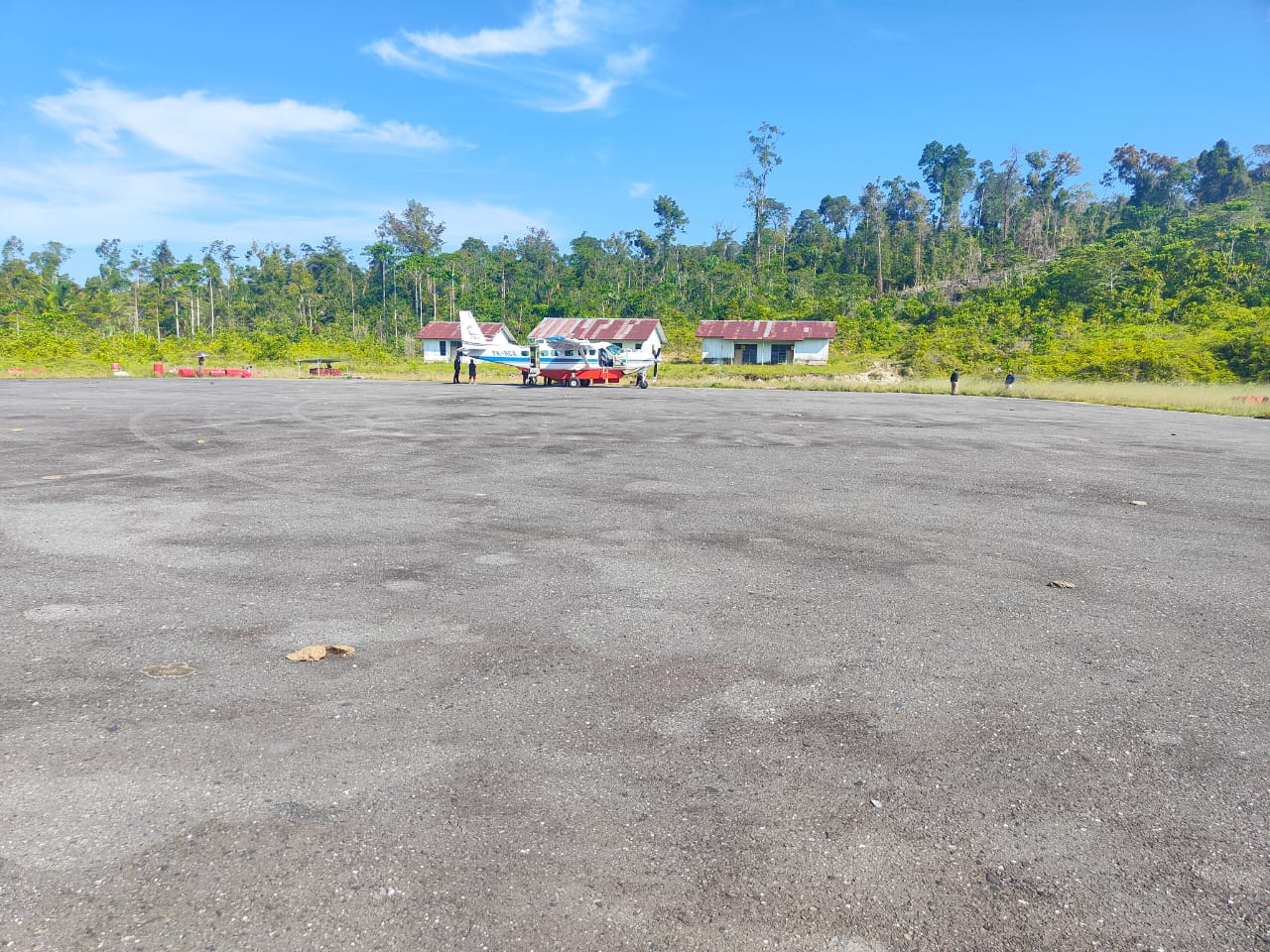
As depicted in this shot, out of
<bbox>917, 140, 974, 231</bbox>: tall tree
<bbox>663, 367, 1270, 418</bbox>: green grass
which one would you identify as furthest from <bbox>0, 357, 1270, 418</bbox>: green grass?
<bbox>917, 140, 974, 231</bbox>: tall tree

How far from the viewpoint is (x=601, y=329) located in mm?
68125

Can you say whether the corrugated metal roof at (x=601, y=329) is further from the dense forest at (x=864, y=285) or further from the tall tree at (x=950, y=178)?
the tall tree at (x=950, y=178)

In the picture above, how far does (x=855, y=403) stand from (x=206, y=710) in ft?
86.3

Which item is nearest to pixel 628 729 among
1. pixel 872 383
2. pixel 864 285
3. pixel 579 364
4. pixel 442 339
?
pixel 579 364

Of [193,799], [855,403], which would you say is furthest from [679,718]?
[855,403]

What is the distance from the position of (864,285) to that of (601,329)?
1468 inches

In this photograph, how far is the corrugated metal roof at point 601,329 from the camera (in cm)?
6662

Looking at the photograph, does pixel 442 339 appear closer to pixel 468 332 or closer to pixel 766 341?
pixel 468 332

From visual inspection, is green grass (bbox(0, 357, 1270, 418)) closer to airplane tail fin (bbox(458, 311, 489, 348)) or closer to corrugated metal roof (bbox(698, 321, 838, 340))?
airplane tail fin (bbox(458, 311, 489, 348))

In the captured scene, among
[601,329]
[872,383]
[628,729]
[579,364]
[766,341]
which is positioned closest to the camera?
[628,729]

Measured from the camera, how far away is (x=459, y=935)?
83.4 inches

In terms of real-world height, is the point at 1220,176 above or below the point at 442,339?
above

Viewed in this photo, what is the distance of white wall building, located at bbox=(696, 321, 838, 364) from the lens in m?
64.2

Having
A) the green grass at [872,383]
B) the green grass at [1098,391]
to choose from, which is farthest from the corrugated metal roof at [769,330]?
the green grass at [1098,391]
